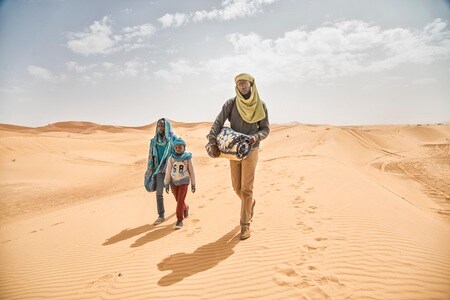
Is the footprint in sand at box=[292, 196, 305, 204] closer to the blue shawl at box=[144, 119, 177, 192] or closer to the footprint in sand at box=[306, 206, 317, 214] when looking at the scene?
the footprint in sand at box=[306, 206, 317, 214]

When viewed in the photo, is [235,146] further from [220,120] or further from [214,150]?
[220,120]

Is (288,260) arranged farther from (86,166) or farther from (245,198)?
(86,166)

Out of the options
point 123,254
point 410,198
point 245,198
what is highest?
point 245,198

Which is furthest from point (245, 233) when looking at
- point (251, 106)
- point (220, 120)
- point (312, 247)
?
point (251, 106)

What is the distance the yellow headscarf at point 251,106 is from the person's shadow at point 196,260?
203cm

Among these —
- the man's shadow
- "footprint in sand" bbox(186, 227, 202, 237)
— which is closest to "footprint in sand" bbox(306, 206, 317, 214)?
"footprint in sand" bbox(186, 227, 202, 237)

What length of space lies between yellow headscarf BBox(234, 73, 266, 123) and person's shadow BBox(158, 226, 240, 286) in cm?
203

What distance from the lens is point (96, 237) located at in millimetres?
5660

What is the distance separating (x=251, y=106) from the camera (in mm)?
4309

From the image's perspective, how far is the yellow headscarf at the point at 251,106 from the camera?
4.27 meters

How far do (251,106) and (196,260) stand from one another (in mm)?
2500

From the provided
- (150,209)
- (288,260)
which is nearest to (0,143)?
(150,209)

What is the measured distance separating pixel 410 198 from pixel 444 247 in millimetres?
5542

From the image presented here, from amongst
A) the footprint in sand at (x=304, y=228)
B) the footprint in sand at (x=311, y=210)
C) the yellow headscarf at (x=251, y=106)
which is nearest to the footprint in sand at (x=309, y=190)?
the footprint in sand at (x=311, y=210)
